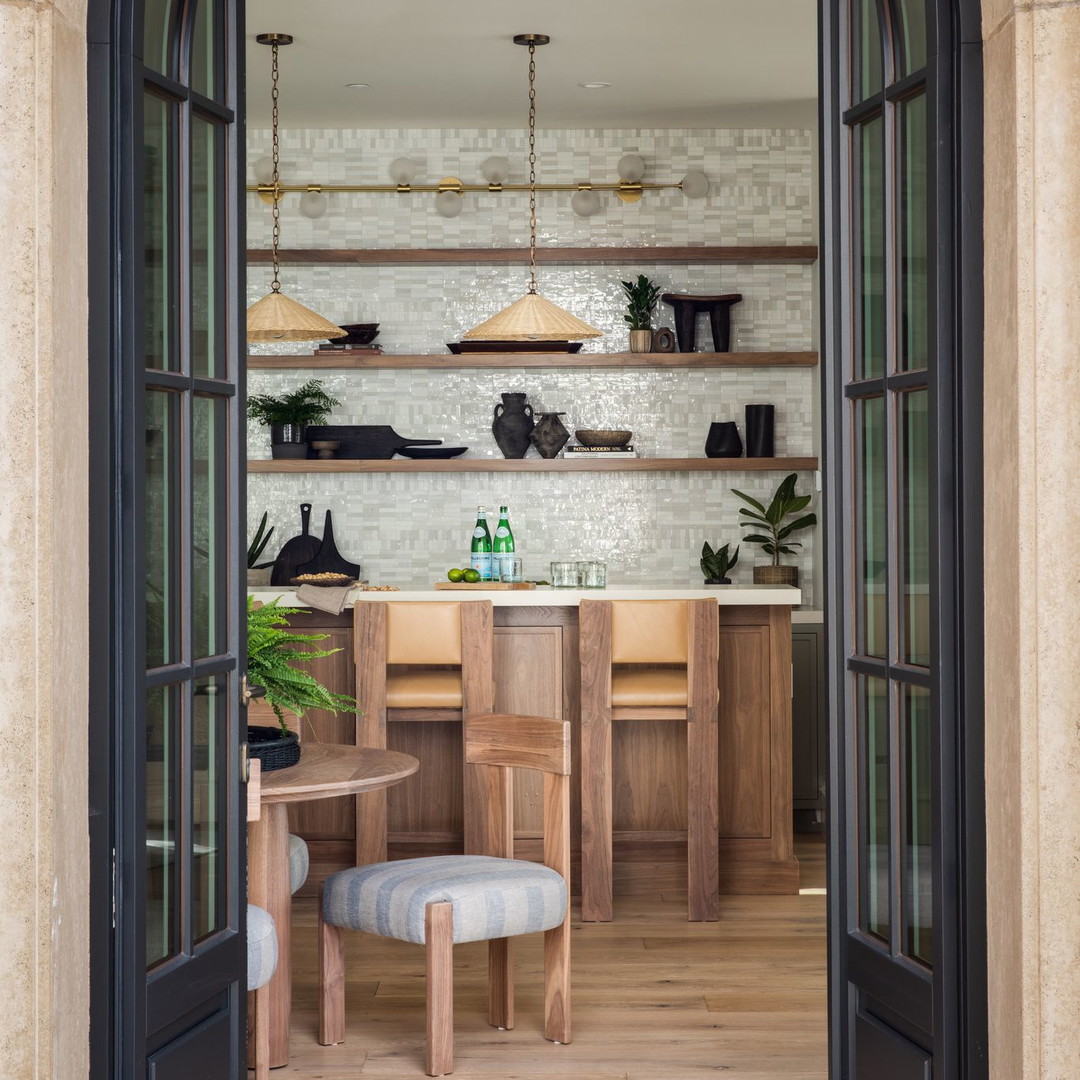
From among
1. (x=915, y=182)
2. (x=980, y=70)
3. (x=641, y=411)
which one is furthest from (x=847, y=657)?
(x=641, y=411)

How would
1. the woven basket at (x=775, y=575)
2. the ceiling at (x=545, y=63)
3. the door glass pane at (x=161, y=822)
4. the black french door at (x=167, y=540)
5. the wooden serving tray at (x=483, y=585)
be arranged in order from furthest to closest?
the woven basket at (x=775, y=575) → the wooden serving tray at (x=483, y=585) → the ceiling at (x=545, y=63) → the door glass pane at (x=161, y=822) → the black french door at (x=167, y=540)

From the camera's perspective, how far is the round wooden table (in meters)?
3.04

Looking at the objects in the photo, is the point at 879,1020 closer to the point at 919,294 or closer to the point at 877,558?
the point at 877,558

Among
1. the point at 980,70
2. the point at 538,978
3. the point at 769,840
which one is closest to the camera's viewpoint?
the point at 980,70

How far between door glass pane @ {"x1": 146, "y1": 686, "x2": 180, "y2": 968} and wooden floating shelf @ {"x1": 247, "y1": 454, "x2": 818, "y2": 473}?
13.4ft

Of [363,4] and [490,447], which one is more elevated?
[363,4]

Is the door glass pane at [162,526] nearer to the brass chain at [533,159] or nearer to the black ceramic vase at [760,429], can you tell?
the brass chain at [533,159]

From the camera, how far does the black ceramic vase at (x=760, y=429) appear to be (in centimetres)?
639

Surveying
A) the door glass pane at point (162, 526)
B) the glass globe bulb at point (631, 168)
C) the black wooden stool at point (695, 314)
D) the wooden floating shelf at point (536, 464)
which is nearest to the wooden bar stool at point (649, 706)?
the wooden floating shelf at point (536, 464)

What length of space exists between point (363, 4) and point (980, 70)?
3.32 meters

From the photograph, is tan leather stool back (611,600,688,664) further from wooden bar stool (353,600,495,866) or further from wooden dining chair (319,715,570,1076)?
wooden dining chair (319,715,570,1076)

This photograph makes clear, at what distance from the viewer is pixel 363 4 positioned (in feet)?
16.1

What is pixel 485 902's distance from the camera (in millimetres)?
3178

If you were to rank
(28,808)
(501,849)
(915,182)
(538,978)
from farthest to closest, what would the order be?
(538,978)
(501,849)
(915,182)
(28,808)
